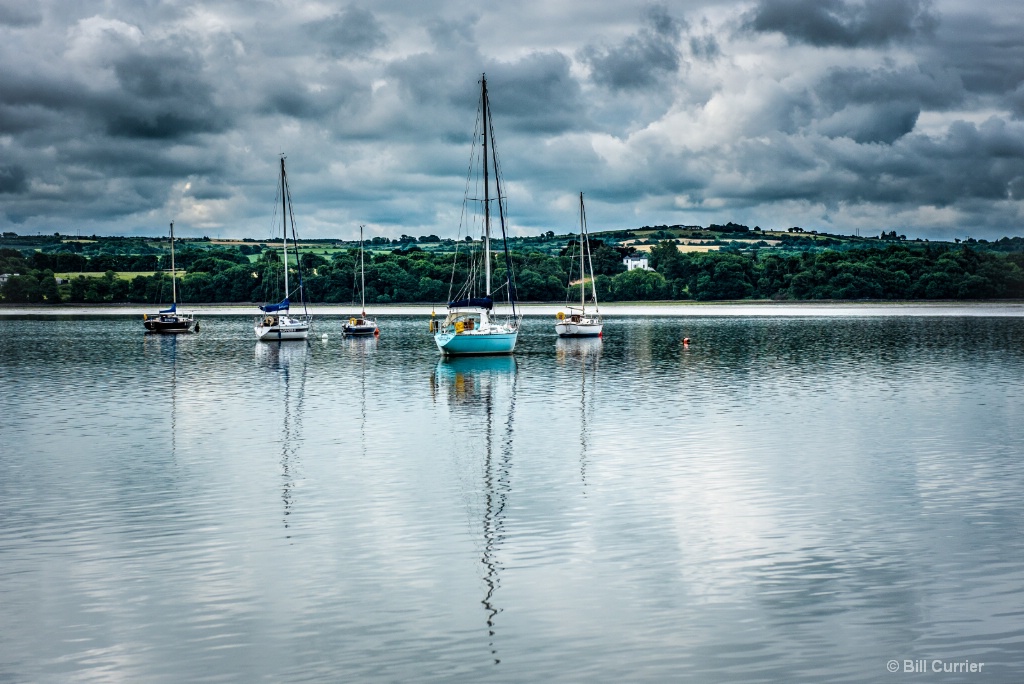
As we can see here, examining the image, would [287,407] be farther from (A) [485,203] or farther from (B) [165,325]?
(B) [165,325]

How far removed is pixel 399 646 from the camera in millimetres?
16656

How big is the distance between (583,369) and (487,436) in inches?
1275

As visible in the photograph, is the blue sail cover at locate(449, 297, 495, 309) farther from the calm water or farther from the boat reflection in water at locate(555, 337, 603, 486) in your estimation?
the calm water

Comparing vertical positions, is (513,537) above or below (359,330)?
below

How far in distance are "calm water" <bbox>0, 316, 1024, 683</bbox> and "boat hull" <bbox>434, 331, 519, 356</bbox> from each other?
90.3ft

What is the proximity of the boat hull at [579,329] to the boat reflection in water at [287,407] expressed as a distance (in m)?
28.3

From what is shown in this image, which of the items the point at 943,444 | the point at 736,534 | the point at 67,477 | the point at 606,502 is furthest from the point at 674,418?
the point at 67,477

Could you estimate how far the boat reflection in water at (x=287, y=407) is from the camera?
100ft

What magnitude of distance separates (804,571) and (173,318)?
121 meters

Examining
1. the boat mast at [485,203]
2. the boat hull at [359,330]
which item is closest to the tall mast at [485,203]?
the boat mast at [485,203]

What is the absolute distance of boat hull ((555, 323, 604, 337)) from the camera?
112750 mm

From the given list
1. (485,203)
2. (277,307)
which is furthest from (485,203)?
(277,307)

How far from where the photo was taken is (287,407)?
49.8m

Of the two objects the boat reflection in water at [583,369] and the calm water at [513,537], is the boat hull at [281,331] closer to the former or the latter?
the boat reflection in water at [583,369]
